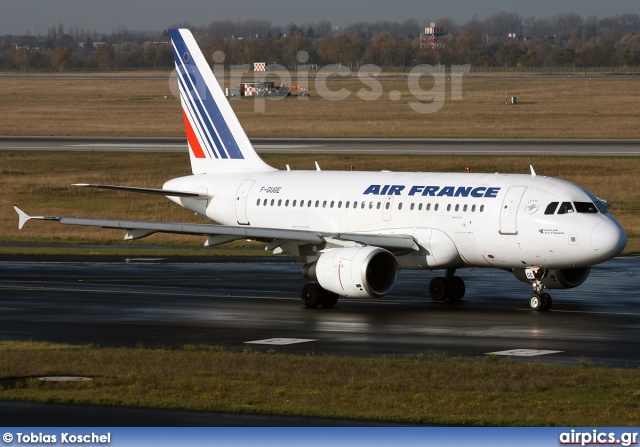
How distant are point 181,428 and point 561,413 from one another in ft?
23.5

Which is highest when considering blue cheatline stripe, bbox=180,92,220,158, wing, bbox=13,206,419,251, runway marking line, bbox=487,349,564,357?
blue cheatline stripe, bbox=180,92,220,158

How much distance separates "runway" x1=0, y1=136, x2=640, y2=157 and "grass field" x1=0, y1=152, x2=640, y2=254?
5053 millimetres

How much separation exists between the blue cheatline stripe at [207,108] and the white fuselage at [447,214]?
264 cm

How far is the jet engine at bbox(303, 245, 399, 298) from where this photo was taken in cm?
3950

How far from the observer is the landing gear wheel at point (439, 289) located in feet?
143

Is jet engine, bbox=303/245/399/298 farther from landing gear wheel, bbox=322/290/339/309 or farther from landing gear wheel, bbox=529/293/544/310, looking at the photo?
landing gear wheel, bbox=529/293/544/310

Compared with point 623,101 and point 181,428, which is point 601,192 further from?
point 623,101

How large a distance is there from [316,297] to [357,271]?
2846mm

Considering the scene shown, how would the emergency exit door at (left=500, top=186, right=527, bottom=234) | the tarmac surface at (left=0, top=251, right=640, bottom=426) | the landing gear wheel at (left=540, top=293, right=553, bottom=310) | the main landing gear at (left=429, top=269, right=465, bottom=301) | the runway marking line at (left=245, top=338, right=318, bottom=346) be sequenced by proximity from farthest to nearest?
the main landing gear at (left=429, top=269, right=465, bottom=301)
the landing gear wheel at (left=540, top=293, right=553, bottom=310)
the emergency exit door at (left=500, top=186, right=527, bottom=234)
the runway marking line at (left=245, top=338, right=318, bottom=346)
the tarmac surface at (left=0, top=251, right=640, bottom=426)

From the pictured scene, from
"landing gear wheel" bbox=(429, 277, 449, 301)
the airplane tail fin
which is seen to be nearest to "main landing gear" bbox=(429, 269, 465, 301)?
"landing gear wheel" bbox=(429, 277, 449, 301)

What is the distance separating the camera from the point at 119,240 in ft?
227

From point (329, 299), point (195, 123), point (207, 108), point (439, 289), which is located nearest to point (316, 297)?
point (329, 299)

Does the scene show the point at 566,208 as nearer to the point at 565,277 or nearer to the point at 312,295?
the point at 565,277

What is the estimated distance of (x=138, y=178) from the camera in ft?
297
